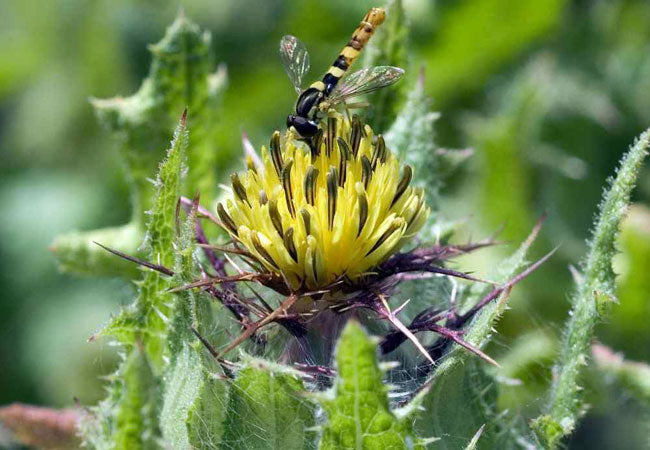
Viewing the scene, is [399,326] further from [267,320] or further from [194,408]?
[194,408]

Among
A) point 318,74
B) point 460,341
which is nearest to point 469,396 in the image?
point 460,341

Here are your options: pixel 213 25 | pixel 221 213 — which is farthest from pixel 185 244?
pixel 213 25

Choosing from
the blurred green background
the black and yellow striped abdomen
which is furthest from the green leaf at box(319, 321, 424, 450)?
the blurred green background

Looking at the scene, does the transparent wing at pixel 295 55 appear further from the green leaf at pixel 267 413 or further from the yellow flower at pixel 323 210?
the green leaf at pixel 267 413

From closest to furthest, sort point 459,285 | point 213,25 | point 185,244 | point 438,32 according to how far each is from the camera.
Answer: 1. point 185,244
2. point 459,285
3. point 438,32
4. point 213,25

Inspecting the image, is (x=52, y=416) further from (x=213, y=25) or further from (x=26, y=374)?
(x=213, y=25)

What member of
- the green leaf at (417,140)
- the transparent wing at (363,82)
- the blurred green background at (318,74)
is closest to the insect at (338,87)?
the transparent wing at (363,82)

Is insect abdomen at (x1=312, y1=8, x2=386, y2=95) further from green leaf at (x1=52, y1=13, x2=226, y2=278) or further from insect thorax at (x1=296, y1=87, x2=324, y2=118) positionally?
green leaf at (x1=52, y1=13, x2=226, y2=278)
